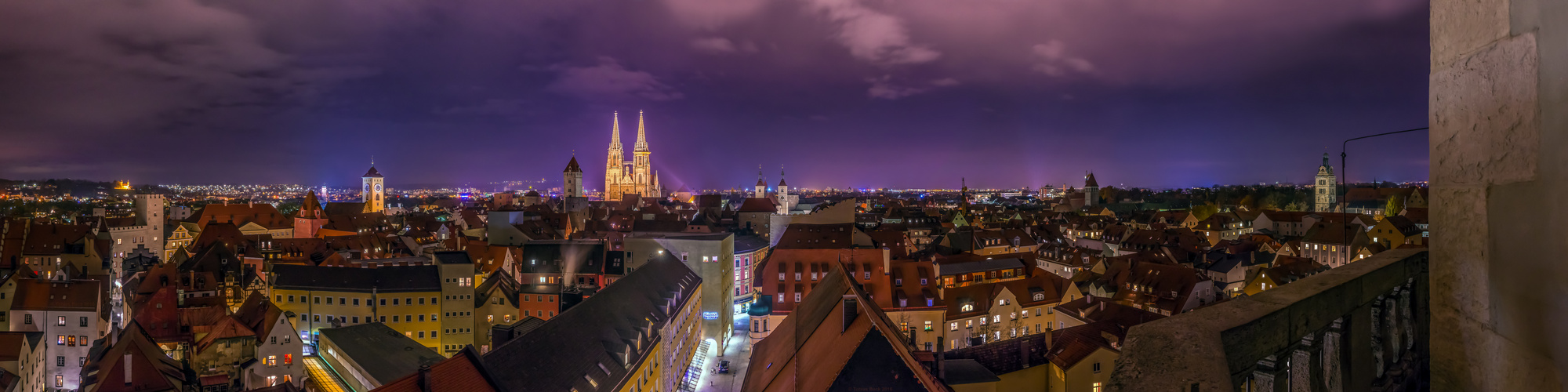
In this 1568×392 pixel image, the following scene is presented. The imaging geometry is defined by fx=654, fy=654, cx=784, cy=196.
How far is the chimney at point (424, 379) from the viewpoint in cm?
1412

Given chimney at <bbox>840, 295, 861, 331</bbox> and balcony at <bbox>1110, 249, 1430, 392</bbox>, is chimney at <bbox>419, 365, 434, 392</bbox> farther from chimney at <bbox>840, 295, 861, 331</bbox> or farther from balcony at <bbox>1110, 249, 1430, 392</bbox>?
balcony at <bbox>1110, 249, 1430, 392</bbox>

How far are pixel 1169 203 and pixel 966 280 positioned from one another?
109m

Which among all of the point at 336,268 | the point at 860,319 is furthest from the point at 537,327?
the point at 336,268

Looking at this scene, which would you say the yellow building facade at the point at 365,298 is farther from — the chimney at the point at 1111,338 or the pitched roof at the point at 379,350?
the chimney at the point at 1111,338

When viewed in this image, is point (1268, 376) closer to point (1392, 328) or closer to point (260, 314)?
point (1392, 328)

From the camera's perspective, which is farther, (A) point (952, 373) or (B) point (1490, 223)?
(A) point (952, 373)

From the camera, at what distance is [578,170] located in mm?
113312

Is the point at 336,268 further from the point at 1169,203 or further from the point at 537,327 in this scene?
the point at 1169,203

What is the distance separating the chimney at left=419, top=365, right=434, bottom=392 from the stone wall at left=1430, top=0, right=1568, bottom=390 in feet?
51.7

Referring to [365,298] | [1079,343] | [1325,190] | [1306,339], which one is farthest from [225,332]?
[1325,190]

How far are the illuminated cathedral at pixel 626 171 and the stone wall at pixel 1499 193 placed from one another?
138170mm

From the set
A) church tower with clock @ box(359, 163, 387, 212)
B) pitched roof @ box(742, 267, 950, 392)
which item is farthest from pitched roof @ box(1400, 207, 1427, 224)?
church tower with clock @ box(359, 163, 387, 212)

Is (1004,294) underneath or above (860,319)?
underneath

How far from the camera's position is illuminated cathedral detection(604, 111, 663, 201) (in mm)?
140125
